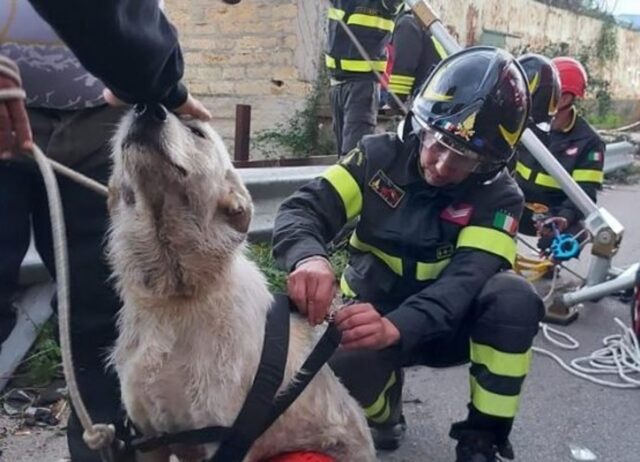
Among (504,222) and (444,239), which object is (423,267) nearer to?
(444,239)

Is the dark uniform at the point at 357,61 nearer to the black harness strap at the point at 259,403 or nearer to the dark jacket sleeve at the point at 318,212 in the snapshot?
the dark jacket sleeve at the point at 318,212

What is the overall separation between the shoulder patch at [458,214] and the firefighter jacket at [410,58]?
3.57 metres

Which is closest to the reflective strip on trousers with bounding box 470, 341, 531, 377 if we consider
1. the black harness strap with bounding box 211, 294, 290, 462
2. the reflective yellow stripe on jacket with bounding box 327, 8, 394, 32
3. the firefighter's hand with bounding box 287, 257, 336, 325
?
the firefighter's hand with bounding box 287, 257, 336, 325

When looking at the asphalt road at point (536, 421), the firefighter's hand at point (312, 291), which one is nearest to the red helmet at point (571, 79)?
the asphalt road at point (536, 421)

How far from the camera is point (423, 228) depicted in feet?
10.2

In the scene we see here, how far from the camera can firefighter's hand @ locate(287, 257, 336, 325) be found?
247cm

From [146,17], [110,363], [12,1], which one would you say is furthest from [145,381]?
[12,1]

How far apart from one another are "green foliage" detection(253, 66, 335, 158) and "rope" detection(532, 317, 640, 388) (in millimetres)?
4643

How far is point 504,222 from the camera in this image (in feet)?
10.0

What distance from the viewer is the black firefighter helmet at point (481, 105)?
2.91m

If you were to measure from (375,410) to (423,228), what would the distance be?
678 mm

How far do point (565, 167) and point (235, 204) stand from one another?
395 cm

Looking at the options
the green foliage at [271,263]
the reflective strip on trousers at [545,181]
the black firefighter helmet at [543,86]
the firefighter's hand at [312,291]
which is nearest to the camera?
the firefighter's hand at [312,291]

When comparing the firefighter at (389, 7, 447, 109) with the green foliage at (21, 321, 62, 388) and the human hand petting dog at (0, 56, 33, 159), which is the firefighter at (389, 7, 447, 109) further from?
the human hand petting dog at (0, 56, 33, 159)
